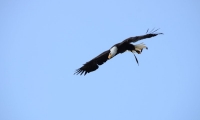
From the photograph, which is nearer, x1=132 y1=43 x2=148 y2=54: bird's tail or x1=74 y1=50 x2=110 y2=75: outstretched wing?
x1=132 y1=43 x2=148 y2=54: bird's tail

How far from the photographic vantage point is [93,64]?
1764 centimetres

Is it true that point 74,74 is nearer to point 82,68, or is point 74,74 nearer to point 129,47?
point 82,68

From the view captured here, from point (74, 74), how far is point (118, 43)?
2580mm

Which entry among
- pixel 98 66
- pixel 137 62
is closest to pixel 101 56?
pixel 98 66

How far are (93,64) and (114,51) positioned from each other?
5.24 feet

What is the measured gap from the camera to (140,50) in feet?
52.5

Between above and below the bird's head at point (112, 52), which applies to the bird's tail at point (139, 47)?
below

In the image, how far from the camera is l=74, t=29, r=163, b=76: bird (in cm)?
1546

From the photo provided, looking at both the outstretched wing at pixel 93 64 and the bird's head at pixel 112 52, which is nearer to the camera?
the bird's head at pixel 112 52

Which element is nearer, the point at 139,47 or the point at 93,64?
the point at 139,47

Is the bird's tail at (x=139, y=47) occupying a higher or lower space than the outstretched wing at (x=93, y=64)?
lower

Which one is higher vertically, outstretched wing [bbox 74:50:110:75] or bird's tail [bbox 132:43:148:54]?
outstretched wing [bbox 74:50:110:75]

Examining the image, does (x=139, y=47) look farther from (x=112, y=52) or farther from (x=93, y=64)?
(x=93, y=64)

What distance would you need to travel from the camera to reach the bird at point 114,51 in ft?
50.7
